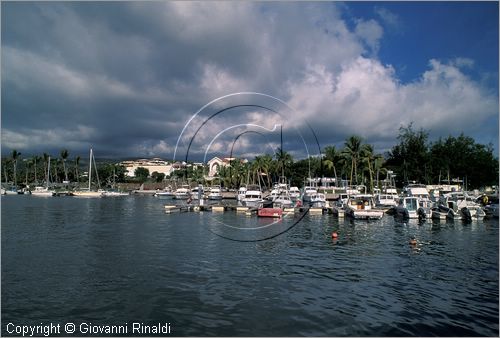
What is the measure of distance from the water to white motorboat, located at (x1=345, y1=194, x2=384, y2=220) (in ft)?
54.9

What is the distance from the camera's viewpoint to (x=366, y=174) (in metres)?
128

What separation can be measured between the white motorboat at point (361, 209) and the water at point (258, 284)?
659 inches

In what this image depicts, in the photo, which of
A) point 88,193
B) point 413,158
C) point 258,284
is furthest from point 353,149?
point 88,193

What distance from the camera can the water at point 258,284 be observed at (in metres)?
16.8

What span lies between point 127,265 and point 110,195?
14082 cm

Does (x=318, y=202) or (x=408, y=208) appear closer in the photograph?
(x=408, y=208)

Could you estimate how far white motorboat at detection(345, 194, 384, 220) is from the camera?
57.2m

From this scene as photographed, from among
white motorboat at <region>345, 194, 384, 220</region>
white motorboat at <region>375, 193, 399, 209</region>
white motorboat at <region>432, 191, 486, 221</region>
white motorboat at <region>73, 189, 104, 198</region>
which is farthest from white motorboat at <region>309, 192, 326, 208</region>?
white motorboat at <region>73, 189, 104, 198</region>

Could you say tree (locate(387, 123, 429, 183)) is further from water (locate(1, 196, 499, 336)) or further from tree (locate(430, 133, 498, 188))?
water (locate(1, 196, 499, 336))

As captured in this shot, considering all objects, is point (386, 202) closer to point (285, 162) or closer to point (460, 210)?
point (460, 210)

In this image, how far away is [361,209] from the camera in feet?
192

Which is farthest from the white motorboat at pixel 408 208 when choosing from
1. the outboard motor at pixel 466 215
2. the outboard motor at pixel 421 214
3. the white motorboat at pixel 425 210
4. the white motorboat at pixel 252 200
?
the white motorboat at pixel 252 200

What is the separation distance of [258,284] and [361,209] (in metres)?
40.2

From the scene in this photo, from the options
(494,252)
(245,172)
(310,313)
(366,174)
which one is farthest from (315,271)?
(245,172)
